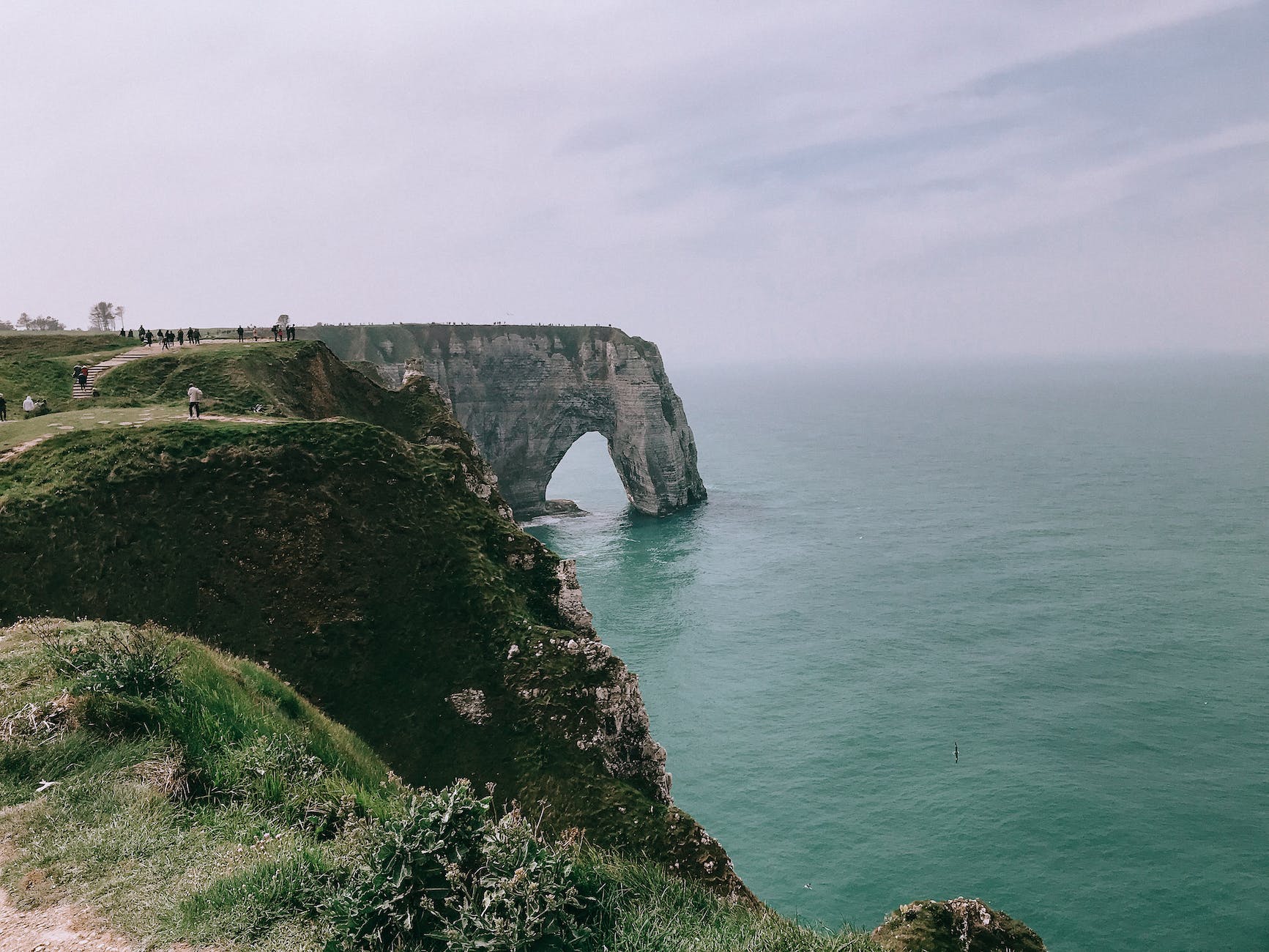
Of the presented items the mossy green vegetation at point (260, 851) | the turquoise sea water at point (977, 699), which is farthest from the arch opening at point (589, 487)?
the mossy green vegetation at point (260, 851)

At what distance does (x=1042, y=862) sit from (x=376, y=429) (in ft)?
141

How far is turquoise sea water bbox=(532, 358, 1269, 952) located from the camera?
132 ft

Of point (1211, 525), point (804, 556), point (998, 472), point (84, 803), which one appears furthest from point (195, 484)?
point (998, 472)

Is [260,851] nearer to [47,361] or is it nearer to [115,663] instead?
[115,663]

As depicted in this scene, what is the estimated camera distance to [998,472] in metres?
155

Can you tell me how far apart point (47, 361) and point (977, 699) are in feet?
237

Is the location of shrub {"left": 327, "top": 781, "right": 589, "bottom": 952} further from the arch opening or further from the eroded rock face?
the arch opening

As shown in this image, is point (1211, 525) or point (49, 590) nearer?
point (49, 590)

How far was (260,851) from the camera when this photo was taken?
10695 millimetres

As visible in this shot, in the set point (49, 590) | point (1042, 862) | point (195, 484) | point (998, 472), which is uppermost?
point (195, 484)

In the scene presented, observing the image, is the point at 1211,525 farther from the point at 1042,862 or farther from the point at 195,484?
the point at 195,484

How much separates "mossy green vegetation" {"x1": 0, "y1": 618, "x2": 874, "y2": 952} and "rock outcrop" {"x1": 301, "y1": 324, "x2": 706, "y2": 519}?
382 feet

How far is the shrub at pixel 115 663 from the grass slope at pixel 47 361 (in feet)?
119

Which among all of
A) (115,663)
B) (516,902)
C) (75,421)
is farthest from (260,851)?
(75,421)
